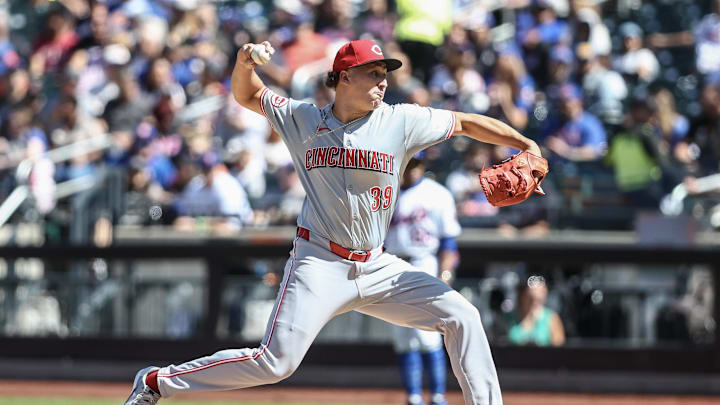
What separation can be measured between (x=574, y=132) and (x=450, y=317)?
636 centimetres

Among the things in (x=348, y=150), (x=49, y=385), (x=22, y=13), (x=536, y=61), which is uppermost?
(x=22, y=13)

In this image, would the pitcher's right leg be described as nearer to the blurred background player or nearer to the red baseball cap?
the red baseball cap

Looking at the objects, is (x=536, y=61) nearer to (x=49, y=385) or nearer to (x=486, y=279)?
(x=486, y=279)

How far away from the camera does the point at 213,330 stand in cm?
1060

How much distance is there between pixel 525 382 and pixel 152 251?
3867 millimetres

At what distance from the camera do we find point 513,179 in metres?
5.24

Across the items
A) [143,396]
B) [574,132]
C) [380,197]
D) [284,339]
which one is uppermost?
[574,132]

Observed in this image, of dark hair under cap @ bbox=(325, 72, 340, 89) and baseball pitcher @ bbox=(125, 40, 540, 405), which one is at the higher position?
dark hair under cap @ bbox=(325, 72, 340, 89)

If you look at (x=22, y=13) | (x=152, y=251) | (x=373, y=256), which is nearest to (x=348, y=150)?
(x=373, y=256)

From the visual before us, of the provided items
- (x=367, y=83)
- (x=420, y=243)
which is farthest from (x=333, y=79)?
(x=420, y=243)

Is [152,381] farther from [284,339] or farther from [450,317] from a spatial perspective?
[450,317]

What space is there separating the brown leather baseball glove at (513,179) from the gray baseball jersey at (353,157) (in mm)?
347

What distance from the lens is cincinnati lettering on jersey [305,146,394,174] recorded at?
5312 millimetres

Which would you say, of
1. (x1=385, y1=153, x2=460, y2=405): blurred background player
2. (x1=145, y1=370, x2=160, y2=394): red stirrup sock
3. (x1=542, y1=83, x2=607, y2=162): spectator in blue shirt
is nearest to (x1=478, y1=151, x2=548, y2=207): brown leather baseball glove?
(x1=145, y1=370, x2=160, y2=394): red stirrup sock
